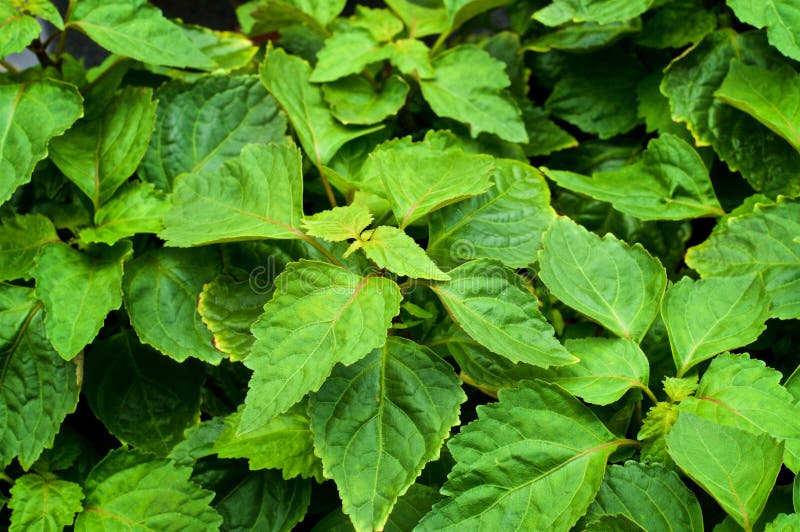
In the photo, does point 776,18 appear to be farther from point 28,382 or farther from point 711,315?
point 28,382

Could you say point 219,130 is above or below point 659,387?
above

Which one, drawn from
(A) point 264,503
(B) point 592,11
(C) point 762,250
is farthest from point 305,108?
(C) point 762,250

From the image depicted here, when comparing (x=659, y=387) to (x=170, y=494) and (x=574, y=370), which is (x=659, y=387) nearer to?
(x=574, y=370)

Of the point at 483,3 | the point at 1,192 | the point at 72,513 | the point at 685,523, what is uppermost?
the point at 483,3

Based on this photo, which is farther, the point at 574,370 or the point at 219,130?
the point at 219,130

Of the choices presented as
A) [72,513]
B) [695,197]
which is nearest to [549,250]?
[695,197]

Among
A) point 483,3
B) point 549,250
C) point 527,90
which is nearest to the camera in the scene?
point 549,250

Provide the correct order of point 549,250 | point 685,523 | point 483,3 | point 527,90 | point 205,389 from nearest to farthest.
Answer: point 685,523
point 549,250
point 205,389
point 483,3
point 527,90

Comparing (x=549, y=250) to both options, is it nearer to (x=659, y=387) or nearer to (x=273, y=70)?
(x=659, y=387)
